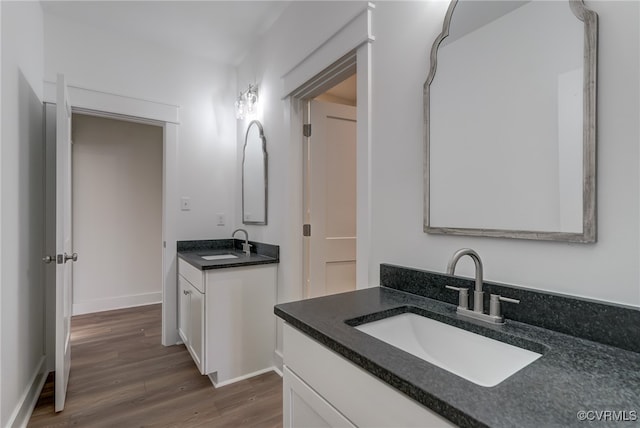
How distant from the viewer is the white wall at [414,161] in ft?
2.49

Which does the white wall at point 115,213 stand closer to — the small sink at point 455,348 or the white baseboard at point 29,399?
the white baseboard at point 29,399

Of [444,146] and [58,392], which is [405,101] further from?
[58,392]

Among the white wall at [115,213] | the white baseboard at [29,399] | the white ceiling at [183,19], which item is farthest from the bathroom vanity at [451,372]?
the white wall at [115,213]

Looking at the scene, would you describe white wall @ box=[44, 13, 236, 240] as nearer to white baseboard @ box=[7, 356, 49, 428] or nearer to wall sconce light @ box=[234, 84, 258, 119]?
wall sconce light @ box=[234, 84, 258, 119]

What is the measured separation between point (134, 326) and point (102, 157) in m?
1.92

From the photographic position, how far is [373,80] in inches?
58.7

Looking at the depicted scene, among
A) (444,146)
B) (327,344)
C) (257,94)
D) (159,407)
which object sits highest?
(257,94)

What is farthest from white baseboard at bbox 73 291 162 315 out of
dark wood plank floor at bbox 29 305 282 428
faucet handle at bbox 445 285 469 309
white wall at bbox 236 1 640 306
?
faucet handle at bbox 445 285 469 309

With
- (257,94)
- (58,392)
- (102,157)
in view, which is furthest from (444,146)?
(102,157)

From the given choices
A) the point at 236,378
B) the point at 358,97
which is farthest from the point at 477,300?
the point at 236,378

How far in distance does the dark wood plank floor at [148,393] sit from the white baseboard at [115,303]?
2.67 feet

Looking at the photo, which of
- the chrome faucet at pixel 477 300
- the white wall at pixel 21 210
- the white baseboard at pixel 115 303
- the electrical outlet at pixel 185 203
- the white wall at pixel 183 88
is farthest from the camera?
the white baseboard at pixel 115 303

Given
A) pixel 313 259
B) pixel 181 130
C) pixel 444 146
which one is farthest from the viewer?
pixel 181 130

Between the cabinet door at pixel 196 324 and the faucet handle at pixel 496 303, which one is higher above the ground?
the faucet handle at pixel 496 303
